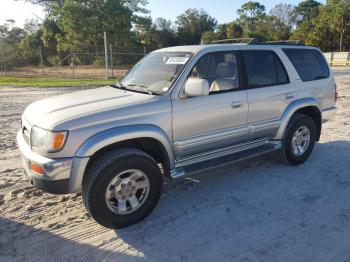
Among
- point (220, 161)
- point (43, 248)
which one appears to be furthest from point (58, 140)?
point (220, 161)

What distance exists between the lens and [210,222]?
12.7ft

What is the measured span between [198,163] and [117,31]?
28.7m

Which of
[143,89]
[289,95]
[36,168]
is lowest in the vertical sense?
[36,168]

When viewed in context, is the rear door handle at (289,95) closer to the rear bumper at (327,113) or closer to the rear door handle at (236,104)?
the rear bumper at (327,113)

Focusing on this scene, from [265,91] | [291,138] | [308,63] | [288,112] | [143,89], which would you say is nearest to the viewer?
[143,89]

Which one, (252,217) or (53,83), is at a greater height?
(53,83)

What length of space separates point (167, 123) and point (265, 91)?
1.73m

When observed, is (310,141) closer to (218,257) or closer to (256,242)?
(256,242)

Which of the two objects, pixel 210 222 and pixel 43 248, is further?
pixel 210 222

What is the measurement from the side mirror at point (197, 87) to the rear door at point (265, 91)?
3.23 ft

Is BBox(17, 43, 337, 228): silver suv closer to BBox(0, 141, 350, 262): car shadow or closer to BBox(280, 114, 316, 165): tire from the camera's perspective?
BBox(280, 114, 316, 165): tire

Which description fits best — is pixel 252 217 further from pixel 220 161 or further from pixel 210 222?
pixel 220 161

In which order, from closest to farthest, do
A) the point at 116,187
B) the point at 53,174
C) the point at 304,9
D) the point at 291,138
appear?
the point at 53,174, the point at 116,187, the point at 291,138, the point at 304,9

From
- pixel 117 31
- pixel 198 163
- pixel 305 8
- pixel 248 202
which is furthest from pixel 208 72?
pixel 305 8
